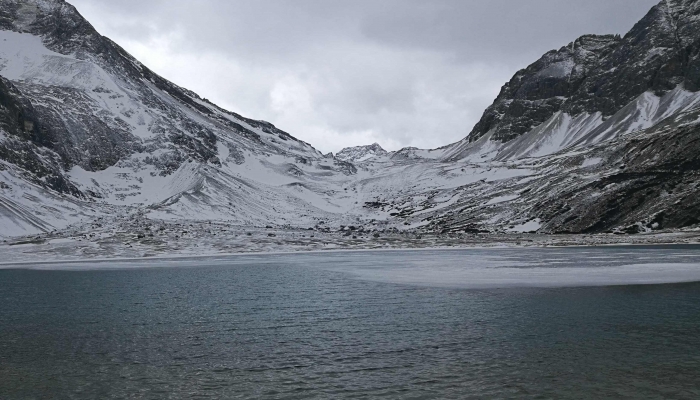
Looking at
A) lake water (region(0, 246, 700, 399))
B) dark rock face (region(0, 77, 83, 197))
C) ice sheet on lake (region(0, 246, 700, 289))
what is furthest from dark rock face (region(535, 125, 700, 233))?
dark rock face (region(0, 77, 83, 197))

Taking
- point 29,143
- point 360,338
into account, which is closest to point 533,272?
point 360,338

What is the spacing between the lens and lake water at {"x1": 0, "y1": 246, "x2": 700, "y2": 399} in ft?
56.0

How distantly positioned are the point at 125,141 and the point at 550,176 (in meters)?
139

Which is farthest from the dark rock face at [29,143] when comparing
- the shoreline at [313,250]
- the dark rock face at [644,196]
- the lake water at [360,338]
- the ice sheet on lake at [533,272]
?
the dark rock face at [644,196]

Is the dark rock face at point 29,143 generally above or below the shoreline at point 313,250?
above

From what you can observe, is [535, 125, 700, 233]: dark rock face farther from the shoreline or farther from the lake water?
the lake water

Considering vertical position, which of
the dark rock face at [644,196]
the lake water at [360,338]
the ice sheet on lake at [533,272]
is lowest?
the lake water at [360,338]

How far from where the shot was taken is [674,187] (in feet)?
372

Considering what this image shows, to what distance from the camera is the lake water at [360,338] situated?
17.1 m

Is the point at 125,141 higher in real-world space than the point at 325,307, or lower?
higher

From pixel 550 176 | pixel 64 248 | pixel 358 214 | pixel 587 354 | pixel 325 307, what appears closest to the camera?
pixel 587 354

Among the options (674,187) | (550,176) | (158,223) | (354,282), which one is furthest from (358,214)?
(354,282)

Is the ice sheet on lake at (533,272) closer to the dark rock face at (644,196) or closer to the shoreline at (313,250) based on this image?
the shoreline at (313,250)

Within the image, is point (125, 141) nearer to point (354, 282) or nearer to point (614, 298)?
point (354, 282)
